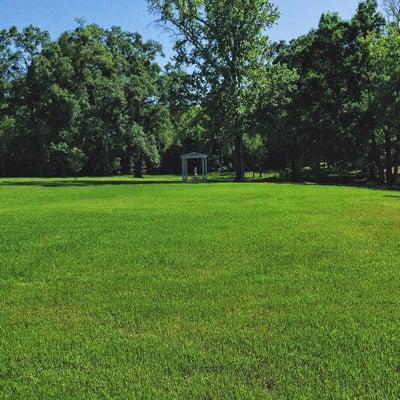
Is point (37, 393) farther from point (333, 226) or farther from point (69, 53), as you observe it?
point (69, 53)

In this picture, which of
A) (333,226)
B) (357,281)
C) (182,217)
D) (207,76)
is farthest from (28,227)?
(207,76)

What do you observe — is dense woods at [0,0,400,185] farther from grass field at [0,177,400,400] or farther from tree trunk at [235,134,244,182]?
grass field at [0,177,400,400]

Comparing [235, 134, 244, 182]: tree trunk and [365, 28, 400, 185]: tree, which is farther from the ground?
[365, 28, 400, 185]: tree

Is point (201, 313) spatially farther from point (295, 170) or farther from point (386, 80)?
point (295, 170)

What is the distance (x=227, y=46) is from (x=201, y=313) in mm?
35175

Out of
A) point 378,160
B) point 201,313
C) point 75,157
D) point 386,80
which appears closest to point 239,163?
point 378,160

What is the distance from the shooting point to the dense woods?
3788cm

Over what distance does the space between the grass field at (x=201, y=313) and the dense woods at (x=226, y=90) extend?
27.7 metres

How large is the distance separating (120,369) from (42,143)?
174 ft

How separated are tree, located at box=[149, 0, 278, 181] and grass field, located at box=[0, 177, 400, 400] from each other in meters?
28.5

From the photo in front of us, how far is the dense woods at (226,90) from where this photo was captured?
37.9m

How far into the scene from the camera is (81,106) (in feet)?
172

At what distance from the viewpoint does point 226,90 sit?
124 ft

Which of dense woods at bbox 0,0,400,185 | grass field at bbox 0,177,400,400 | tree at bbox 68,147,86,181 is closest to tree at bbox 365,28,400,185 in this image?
dense woods at bbox 0,0,400,185
